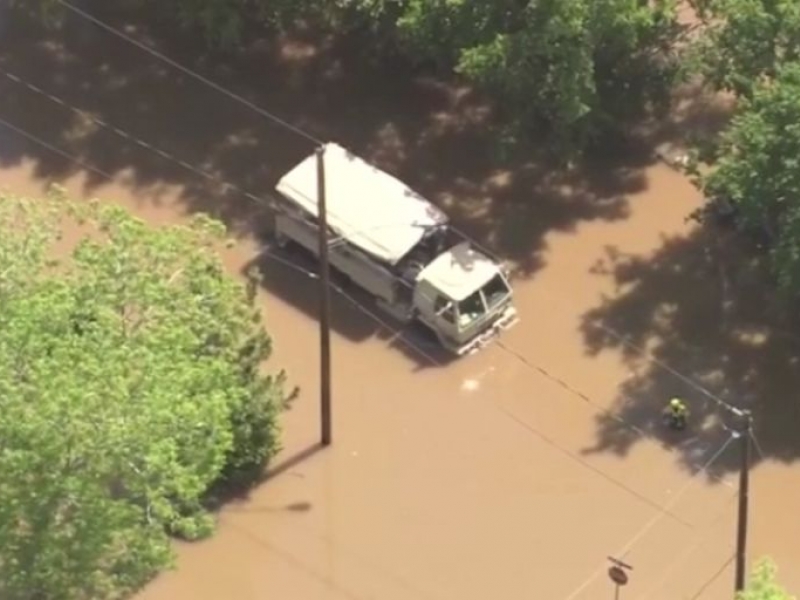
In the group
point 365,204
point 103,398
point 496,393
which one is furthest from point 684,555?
point 103,398

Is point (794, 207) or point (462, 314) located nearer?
point (794, 207)

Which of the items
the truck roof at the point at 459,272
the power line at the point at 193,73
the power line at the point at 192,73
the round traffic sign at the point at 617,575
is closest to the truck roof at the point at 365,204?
the truck roof at the point at 459,272

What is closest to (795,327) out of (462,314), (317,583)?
(462,314)

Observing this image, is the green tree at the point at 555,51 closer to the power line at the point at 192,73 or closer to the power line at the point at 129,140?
the power line at the point at 192,73

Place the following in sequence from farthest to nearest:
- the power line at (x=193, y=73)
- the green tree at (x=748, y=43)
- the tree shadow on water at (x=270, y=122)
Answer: the power line at (x=193, y=73)
the tree shadow on water at (x=270, y=122)
the green tree at (x=748, y=43)

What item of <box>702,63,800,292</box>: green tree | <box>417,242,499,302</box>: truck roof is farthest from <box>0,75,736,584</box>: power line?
<box>702,63,800,292</box>: green tree

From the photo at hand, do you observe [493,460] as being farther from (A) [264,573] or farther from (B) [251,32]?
(B) [251,32]
